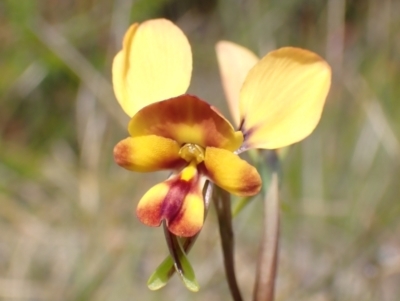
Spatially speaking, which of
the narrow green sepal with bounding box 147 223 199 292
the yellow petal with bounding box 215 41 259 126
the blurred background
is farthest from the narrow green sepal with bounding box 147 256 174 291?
the blurred background

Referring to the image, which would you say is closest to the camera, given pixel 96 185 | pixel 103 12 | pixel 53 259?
pixel 53 259

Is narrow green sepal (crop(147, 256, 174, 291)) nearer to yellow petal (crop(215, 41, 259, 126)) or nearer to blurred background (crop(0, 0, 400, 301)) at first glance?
yellow petal (crop(215, 41, 259, 126))

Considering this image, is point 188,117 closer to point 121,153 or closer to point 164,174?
point 121,153

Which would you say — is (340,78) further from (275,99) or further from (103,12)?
(275,99)

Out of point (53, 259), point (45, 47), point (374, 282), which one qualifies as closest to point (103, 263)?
point (53, 259)

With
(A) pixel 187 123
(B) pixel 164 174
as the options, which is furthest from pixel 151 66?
(B) pixel 164 174

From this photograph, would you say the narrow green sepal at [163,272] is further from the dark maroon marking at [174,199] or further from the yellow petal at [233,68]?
the yellow petal at [233,68]
